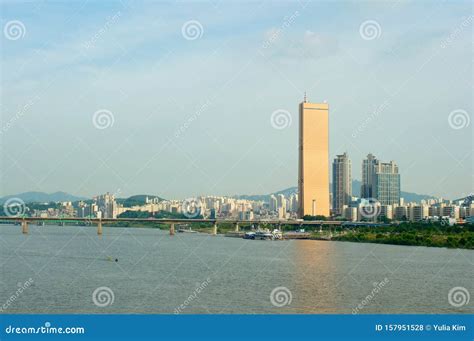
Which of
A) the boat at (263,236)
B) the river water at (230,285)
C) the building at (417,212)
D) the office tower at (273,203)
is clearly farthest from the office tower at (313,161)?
the river water at (230,285)

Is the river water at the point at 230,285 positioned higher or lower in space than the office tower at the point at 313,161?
lower

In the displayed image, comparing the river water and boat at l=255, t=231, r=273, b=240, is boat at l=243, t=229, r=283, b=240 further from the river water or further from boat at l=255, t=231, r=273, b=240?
the river water

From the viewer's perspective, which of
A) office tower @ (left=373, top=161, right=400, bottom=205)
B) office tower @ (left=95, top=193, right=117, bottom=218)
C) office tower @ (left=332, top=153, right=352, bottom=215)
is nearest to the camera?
office tower @ (left=95, top=193, right=117, bottom=218)

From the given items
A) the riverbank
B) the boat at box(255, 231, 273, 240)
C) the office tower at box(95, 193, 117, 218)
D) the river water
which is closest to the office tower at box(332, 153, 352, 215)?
the office tower at box(95, 193, 117, 218)

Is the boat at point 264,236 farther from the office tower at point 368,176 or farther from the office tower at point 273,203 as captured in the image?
Answer: the office tower at point 273,203

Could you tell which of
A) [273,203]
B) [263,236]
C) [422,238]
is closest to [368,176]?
[273,203]

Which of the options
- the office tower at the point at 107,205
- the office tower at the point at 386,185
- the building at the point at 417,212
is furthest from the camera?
the office tower at the point at 386,185

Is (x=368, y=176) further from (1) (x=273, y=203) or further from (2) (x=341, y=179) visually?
(1) (x=273, y=203)
